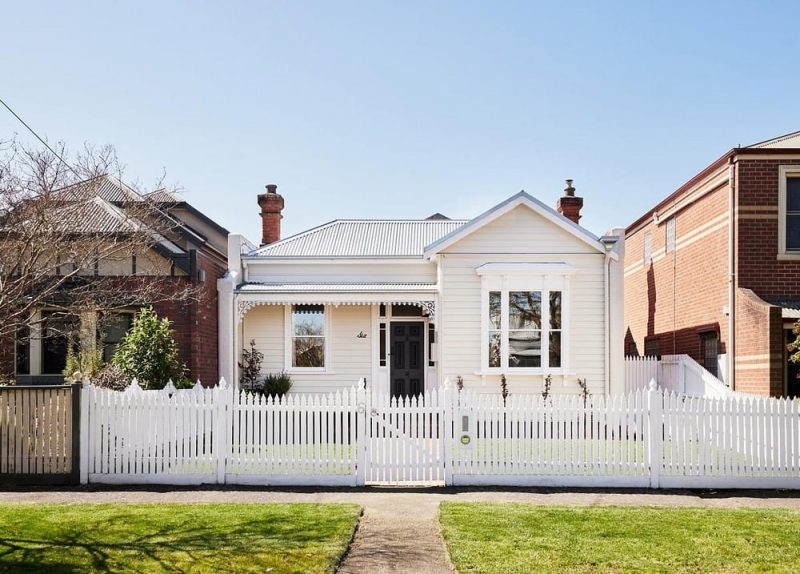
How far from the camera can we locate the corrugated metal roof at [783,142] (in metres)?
16.4

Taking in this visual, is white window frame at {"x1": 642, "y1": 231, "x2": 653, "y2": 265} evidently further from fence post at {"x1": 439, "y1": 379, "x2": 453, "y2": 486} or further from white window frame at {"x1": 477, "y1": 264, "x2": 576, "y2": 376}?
fence post at {"x1": 439, "y1": 379, "x2": 453, "y2": 486}

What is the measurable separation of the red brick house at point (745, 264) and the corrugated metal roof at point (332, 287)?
258 inches

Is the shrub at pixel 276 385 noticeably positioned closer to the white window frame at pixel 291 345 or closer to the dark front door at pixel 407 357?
the white window frame at pixel 291 345

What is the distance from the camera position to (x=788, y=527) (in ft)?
28.8

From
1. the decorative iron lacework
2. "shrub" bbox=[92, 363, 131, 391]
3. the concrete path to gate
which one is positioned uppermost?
the decorative iron lacework

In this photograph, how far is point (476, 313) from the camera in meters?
18.5

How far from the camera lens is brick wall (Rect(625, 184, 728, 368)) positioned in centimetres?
1733

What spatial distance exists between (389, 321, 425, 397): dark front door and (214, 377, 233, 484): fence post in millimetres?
9002

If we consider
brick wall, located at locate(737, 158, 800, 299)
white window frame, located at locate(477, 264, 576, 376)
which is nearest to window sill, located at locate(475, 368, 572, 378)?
white window frame, located at locate(477, 264, 576, 376)

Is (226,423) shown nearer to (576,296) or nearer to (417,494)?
(417,494)

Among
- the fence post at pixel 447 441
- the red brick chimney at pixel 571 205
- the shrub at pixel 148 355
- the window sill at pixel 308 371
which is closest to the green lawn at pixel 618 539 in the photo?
the fence post at pixel 447 441

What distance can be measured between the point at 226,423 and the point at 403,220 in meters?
13.2

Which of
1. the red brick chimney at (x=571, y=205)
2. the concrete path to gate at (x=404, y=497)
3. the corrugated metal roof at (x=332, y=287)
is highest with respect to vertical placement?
the red brick chimney at (x=571, y=205)

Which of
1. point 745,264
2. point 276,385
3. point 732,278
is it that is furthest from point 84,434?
point 745,264
